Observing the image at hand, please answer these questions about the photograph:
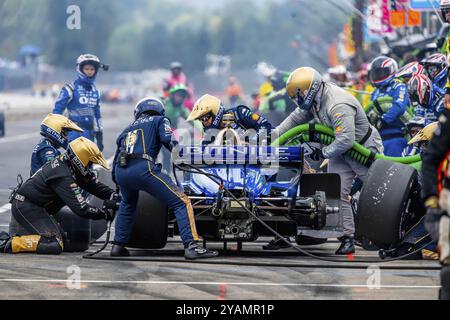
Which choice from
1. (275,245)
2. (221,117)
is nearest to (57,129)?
(221,117)

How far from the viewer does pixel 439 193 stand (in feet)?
26.8

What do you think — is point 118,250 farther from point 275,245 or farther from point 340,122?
point 340,122

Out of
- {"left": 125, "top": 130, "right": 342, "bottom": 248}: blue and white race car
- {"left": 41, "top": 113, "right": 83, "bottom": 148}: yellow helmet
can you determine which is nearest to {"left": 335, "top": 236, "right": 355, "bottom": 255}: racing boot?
{"left": 125, "top": 130, "right": 342, "bottom": 248}: blue and white race car

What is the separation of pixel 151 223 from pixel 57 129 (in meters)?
1.62

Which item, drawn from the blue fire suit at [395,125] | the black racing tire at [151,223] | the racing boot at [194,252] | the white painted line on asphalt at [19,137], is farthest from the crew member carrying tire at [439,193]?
the white painted line on asphalt at [19,137]

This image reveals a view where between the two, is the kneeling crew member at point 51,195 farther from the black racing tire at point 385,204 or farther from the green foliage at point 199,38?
the green foliage at point 199,38

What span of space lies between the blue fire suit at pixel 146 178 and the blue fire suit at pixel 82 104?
6.56 m

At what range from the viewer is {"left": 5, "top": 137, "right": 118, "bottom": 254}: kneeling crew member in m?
12.2

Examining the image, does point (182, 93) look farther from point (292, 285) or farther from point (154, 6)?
point (154, 6)

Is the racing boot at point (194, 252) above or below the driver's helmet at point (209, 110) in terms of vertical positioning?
below

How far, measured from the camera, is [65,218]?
12.6 metres

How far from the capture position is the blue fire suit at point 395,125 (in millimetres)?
16984
